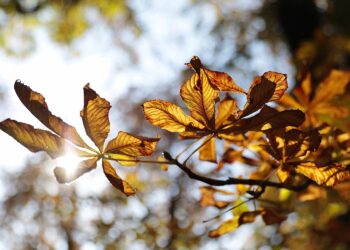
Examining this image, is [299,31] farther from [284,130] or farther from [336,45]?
[284,130]

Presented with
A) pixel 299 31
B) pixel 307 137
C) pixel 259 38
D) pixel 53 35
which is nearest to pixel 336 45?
pixel 299 31

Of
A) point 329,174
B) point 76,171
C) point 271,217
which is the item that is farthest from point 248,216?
point 76,171

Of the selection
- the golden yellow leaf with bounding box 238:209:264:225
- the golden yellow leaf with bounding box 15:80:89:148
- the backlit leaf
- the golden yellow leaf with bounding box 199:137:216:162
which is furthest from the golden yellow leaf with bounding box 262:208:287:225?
the golden yellow leaf with bounding box 15:80:89:148

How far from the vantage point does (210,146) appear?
2.05 ft

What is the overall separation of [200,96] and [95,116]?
12 centimetres

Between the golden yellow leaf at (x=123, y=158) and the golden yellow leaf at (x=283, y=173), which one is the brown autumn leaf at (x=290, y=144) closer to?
the golden yellow leaf at (x=283, y=173)

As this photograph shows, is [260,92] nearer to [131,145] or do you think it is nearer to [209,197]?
[131,145]

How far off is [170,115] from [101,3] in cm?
349

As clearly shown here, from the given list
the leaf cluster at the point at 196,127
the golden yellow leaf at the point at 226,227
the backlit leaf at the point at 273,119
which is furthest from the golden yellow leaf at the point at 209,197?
the backlit leaf at the point at 273,119

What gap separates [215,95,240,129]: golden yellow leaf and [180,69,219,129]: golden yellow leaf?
33mm

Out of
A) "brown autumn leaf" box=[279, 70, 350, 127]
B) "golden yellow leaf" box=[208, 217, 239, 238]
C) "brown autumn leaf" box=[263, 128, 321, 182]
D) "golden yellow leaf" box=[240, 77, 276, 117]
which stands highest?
"brown autumn leaf" box=[279, 70, 350, 127]

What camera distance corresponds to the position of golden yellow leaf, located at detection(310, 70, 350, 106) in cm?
78

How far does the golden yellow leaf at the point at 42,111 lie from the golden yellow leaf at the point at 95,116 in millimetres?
18

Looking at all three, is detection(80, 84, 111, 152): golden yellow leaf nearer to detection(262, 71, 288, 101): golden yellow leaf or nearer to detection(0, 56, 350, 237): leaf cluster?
detection(0, 56, 350, 237): leaf cluster
